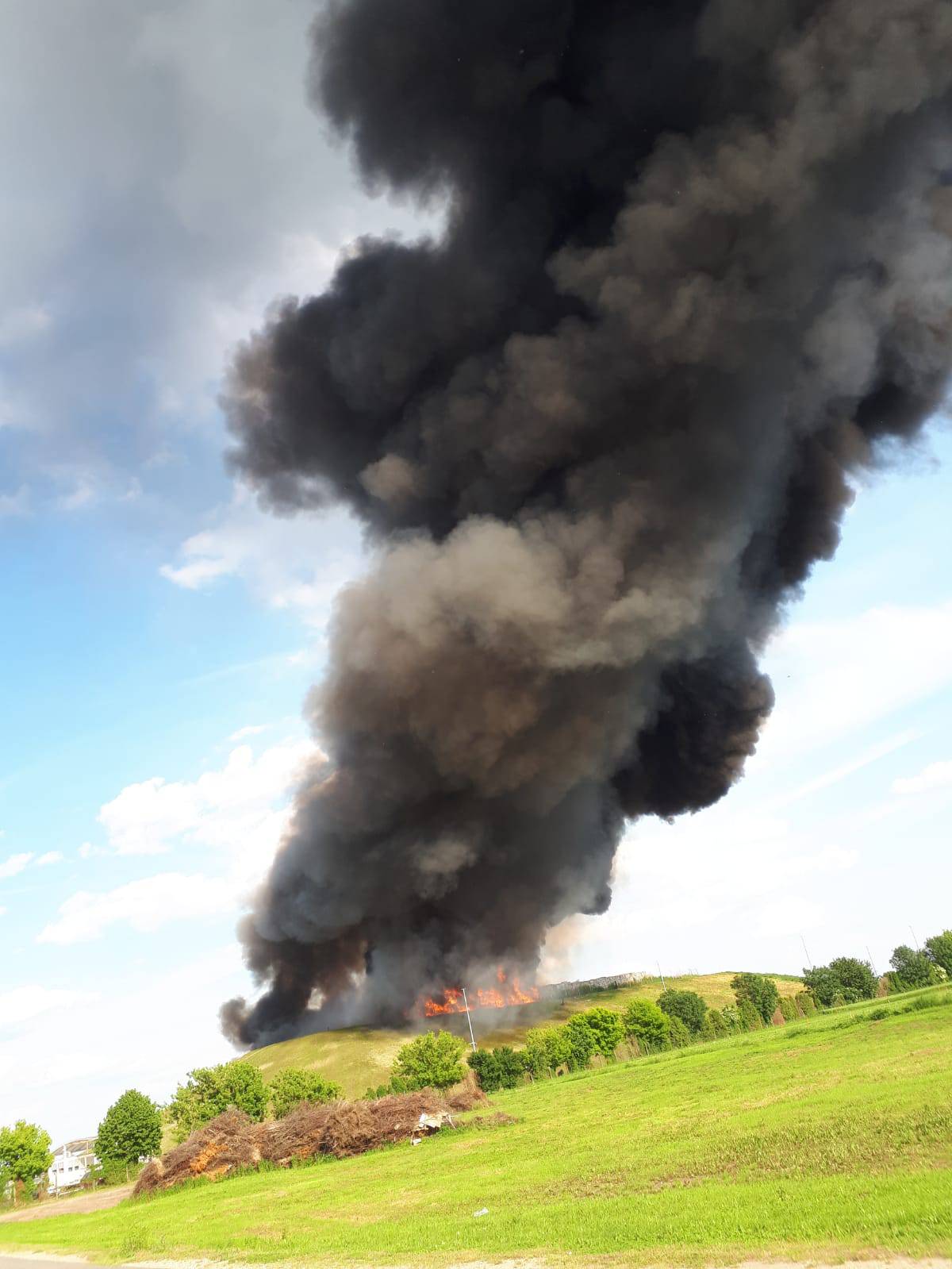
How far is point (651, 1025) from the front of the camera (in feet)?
256

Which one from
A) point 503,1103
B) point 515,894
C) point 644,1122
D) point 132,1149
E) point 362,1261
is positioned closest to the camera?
point 362,1261

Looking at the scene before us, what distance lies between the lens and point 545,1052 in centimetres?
7100

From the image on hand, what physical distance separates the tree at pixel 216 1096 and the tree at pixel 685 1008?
46.1 meters

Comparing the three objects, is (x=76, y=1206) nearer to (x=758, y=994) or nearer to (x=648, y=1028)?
(x=648, y=1028)

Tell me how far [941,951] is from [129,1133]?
3083 inches

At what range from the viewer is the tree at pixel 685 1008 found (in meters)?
85.2

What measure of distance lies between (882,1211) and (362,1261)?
7829 mm

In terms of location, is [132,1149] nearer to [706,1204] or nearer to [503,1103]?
[503,1103]

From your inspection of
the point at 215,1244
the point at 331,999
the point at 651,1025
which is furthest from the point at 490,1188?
the point at 331,999

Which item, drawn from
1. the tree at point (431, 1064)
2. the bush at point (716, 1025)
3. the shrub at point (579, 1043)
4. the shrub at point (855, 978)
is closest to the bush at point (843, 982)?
the shrub at point (855, 978)

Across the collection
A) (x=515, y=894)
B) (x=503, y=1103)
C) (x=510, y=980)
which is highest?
(x=515, y=894)

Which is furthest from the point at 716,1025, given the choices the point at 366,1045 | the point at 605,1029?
the point at 366,1045

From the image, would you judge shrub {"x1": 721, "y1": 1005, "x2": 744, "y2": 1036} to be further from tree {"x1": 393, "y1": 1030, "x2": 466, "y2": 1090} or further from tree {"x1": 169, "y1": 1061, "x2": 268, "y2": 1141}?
tree {"x1": 169, "y1": 1061, "x2": 268, "y2": 1141}

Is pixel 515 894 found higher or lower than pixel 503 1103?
higher
